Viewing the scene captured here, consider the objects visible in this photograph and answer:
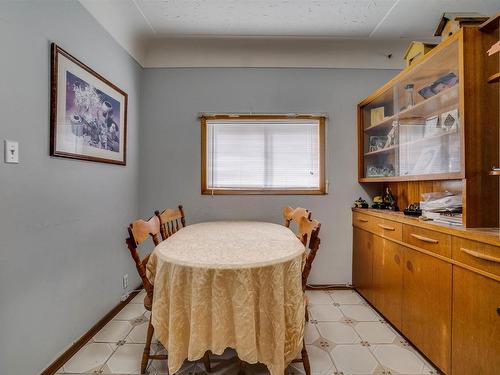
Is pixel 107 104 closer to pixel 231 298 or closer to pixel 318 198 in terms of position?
pixel 231 298

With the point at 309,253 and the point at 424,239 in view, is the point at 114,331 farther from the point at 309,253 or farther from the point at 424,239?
the point at 424,239

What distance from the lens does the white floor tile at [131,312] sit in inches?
86.4

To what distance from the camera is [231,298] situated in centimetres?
121

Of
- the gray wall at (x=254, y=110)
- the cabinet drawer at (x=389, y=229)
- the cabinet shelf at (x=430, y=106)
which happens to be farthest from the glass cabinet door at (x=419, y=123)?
the cabinet drawer at (x=389, y=229)

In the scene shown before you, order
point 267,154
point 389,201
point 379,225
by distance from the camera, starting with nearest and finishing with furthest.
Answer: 1. point 379,225
2. point 389,201
3. point 267,154

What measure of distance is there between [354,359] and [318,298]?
893 millimetres

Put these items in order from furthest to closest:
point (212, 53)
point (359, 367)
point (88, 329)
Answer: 1. point (212, 53)
2. point (88, 329)
3. point (359, 367)

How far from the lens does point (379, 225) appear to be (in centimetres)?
224

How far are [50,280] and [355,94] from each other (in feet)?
10.1

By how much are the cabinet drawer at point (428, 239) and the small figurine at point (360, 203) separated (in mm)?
801

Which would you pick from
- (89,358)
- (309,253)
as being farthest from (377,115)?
(89,358)

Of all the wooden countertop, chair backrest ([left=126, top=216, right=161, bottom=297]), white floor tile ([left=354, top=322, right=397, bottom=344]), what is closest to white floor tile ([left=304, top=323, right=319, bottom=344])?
white floor tile ([left=354, top=322, right=397, bottom=344])

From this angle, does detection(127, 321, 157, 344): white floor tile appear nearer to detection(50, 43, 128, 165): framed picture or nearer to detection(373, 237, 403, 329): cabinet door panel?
detection(50, 43, 128, 165): framed picture

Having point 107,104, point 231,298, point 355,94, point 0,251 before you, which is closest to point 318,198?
point 355,94
